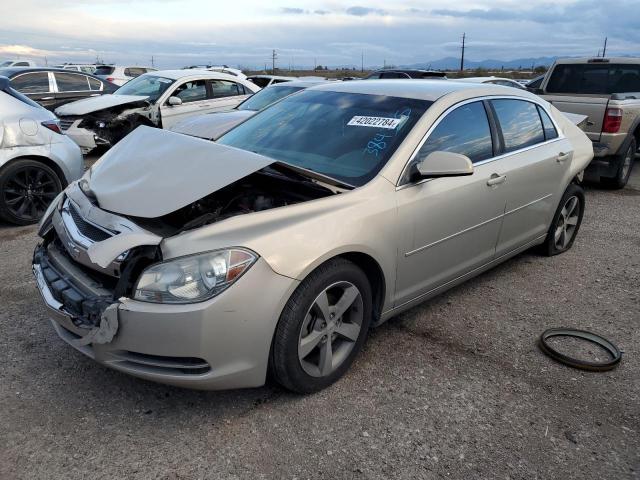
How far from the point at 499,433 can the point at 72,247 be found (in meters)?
2.41

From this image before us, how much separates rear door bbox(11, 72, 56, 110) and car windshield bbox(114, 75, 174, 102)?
1288 mm

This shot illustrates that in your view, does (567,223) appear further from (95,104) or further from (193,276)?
(95,104)

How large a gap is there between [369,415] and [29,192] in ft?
15.9

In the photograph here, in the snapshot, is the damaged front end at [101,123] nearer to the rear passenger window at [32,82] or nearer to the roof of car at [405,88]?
the rear passenger window at [32,82]

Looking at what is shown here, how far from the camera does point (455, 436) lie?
270cm

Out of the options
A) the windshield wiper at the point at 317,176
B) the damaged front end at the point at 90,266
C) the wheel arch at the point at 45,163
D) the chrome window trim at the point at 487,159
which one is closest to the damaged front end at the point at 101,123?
the wheel arch at the point at 45,163

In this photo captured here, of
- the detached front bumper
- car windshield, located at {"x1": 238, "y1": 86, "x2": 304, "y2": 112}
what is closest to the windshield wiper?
the detached front bumper

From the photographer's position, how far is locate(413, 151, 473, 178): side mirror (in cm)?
310

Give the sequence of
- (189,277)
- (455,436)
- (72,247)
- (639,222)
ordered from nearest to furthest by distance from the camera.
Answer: (189,277)
(455,436)
(72,247)
(639,222)

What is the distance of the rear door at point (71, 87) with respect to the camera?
34.9 ft

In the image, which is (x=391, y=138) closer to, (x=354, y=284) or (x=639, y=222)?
(x=354, y=284)

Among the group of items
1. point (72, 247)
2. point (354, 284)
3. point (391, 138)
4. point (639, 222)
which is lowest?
point (639, 222)

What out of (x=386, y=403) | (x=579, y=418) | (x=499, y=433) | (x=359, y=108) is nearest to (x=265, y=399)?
(x=386, y=403)

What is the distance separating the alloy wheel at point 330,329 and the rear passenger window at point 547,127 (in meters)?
2.65
